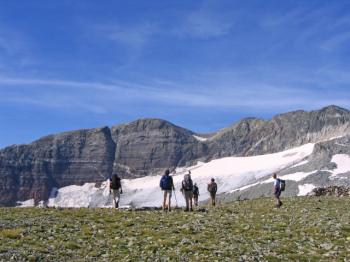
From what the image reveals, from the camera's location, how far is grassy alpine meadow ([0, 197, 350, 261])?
25998 mm

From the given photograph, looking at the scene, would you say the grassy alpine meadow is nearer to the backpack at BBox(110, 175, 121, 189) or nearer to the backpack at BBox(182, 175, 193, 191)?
the backpack at BBox(182, 175, 193, 191)

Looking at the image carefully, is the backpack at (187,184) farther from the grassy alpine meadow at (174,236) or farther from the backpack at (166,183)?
the grassy alpine meadow at (174,236)

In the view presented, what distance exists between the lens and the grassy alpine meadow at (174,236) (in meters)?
26.0

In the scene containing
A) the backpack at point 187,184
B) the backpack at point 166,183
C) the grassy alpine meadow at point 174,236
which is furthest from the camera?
the backpack at point 187,184

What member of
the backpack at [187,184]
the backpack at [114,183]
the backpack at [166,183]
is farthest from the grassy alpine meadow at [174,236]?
the backpack at [114,183]

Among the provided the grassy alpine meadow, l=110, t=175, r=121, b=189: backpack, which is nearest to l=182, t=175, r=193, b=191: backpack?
the grassy alpine meadow

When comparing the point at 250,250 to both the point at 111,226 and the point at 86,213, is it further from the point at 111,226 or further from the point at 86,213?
the point at 86,213

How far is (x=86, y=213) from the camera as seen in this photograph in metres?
39.0

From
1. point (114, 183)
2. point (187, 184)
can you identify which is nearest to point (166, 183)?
point (187, 184)

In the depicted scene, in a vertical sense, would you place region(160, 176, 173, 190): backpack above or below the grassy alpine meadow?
above

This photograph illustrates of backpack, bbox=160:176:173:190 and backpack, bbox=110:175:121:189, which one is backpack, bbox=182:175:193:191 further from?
backpack, bbox=110:175:121:189

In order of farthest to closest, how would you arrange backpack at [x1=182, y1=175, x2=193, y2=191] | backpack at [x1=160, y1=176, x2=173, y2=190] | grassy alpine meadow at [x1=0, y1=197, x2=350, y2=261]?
backpack at [x1=182, y1=175, x2=193, y2=191], backpack at [x1=160, y1=176, x2=173, y2=190], grassy alpine meadow at [x1=0, y1=197, x2=350, y2=261]

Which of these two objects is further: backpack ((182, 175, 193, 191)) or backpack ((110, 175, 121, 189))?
backpack ((110, 175, 121, 189))

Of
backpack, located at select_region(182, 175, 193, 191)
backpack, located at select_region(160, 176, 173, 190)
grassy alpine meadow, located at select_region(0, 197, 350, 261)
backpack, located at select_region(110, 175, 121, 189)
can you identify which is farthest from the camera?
backpack, located at select_region(110, 175, 121, 189)
